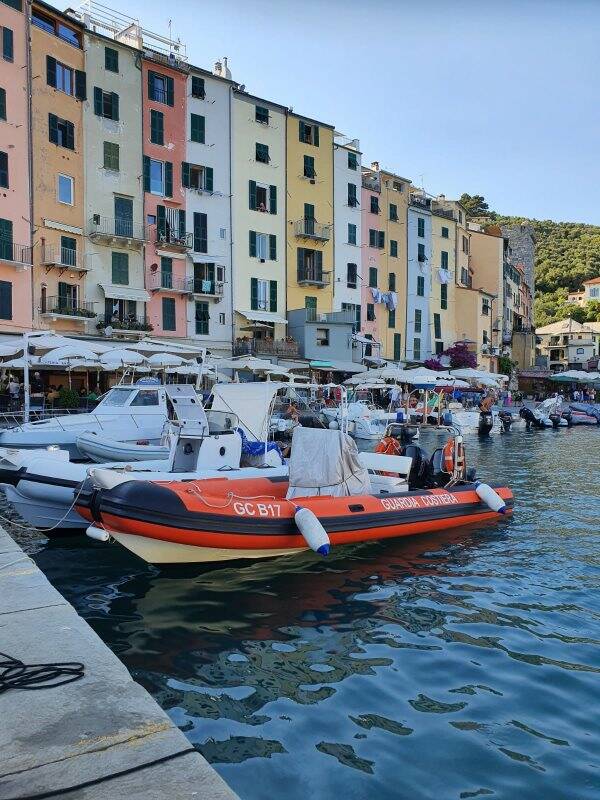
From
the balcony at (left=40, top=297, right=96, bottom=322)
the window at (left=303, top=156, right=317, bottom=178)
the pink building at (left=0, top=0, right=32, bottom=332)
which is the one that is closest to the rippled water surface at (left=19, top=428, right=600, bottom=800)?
the pink building at (left=0, top=0, right=32, bottom=332)

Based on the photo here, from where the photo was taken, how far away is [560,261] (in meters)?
113

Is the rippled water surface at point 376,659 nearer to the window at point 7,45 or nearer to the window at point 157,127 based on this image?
the window at point 7,45

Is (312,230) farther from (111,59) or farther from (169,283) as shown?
(111,59)

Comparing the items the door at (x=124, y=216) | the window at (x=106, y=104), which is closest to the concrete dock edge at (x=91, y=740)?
the door at (x=124, y=216)

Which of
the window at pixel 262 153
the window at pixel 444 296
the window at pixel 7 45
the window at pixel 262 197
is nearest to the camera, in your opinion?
the window at pixel 7 45

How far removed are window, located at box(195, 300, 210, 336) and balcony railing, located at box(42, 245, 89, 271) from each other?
698cm

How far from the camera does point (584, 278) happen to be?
108m

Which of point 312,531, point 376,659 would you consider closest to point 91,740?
point 376,659

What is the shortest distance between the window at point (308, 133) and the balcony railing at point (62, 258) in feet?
59.8

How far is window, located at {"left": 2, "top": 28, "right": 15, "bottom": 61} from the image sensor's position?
98.1 ft

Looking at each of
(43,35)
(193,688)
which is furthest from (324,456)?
(43,35)

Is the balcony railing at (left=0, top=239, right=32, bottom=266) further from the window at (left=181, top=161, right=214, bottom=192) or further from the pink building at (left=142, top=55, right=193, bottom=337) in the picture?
the window at (left=181, top=161, right=214, bottom=192)

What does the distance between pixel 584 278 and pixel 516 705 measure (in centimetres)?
11332

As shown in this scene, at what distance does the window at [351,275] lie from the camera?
47469 millimetres
